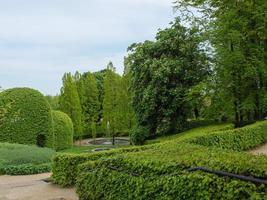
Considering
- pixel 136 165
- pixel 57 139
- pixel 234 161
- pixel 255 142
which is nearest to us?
pixel 234 161

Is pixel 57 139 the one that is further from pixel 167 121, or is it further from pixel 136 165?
pixel 136 165

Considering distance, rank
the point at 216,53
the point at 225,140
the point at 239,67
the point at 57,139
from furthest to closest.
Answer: the point at 57,139 → the point at 216,53 → the point at 239,67 → the point at 225,140

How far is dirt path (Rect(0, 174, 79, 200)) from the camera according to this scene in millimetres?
9727

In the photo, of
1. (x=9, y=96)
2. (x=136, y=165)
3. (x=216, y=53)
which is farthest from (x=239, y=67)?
(x=136, y=165)

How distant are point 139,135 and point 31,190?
12.6 meters

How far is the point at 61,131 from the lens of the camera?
2642 cm

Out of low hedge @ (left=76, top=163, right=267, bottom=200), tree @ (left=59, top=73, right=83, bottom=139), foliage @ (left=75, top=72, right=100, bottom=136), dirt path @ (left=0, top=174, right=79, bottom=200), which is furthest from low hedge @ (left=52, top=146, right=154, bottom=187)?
foliage @ (left=75, top=72, right=100, bottom=136)

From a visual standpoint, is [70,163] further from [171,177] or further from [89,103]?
[89,103]

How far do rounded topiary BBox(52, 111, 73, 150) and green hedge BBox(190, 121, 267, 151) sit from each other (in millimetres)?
13483

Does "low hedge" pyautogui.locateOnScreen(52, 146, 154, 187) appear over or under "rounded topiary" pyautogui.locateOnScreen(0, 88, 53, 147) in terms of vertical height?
under

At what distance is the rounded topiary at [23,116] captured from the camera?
22.4m

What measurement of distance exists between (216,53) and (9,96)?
11.8 m

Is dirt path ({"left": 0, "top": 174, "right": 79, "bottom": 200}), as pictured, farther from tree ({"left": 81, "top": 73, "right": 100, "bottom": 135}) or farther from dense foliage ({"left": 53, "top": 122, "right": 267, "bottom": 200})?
tree ({"left": 81, "top": 73, "right": 100, "bottom": 135})

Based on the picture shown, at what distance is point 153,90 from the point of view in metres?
21.9
